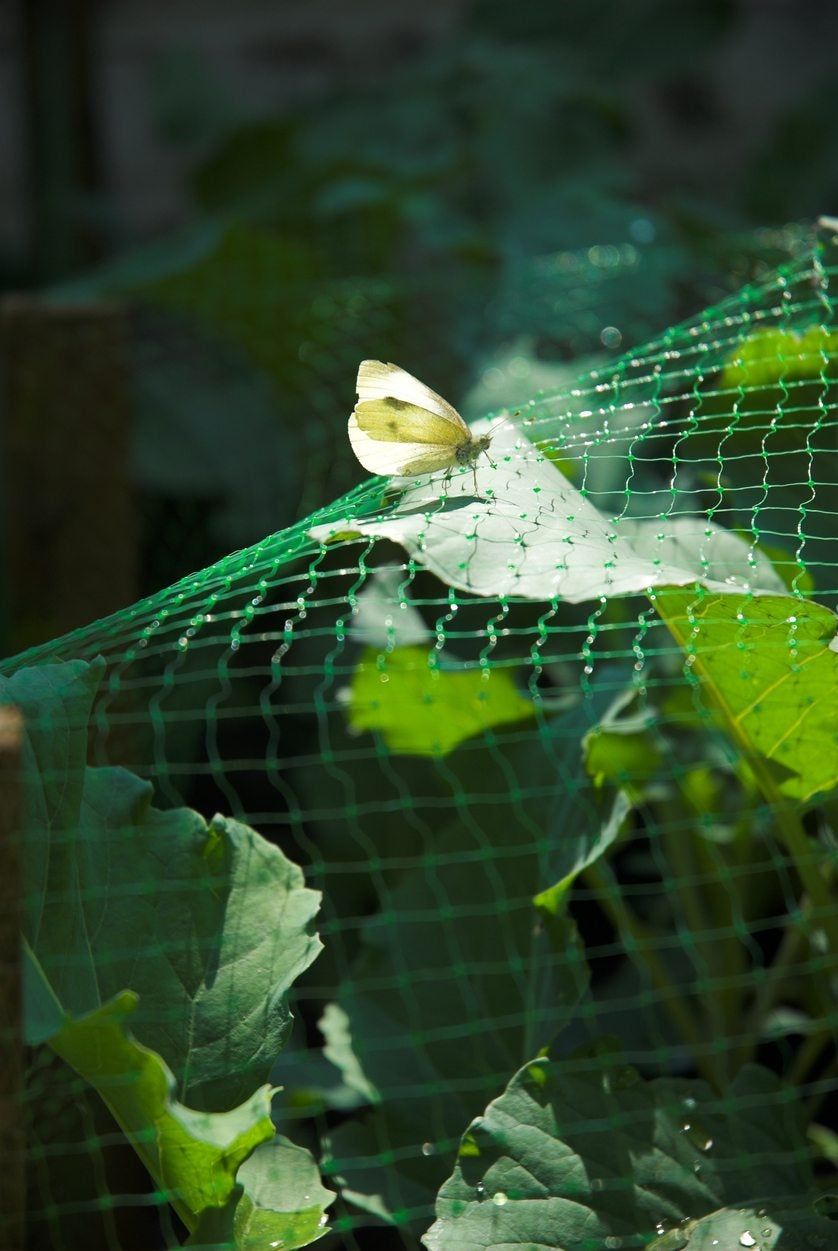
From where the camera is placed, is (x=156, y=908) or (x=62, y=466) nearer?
(x=156, y=908)

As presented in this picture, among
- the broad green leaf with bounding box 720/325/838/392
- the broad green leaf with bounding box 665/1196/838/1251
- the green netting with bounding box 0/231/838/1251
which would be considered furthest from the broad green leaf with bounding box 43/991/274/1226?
the broad green leaf with bounding box 720/325/838/392

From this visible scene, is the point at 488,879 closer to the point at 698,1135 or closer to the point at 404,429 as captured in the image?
the point at 698,1135

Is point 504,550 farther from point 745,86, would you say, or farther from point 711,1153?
point 745,86

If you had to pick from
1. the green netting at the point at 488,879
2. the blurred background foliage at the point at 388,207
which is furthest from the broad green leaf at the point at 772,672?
the blurred background foliage at the point at 388,207

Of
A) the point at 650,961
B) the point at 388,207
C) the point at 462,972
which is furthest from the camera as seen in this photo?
the point at 388,207

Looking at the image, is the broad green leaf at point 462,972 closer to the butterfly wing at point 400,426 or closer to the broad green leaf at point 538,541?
the broad green leaf at point 538,541

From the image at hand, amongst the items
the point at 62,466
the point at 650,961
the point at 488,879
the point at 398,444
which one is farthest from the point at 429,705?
the point at 62,466

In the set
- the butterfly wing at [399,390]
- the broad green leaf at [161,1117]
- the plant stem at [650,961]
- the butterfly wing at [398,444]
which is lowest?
the plant stem at [650,961]
